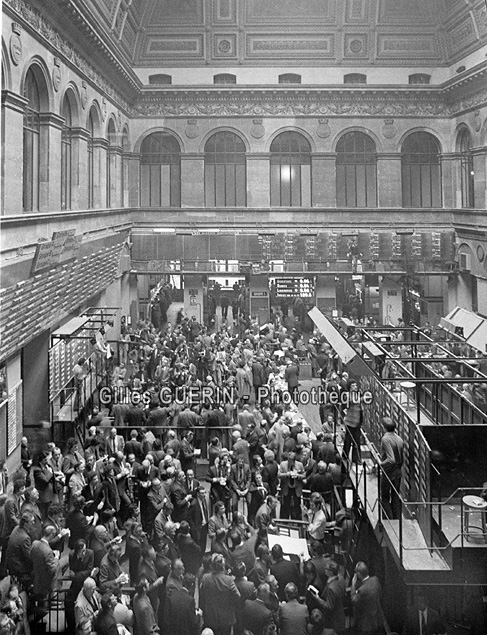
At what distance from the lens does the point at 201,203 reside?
116 ft

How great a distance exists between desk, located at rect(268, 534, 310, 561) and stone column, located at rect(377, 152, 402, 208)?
27.4 meters

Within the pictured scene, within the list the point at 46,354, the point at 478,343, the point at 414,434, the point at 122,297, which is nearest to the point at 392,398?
the point at 414,434

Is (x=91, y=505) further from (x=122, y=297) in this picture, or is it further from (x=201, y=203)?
(x=201, y=203)

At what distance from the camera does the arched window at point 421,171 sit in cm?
3519

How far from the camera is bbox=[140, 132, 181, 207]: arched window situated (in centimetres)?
3544

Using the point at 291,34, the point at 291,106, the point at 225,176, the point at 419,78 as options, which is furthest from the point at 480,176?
the point at 225,176

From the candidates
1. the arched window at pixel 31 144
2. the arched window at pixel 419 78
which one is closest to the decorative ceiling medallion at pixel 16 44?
the arched window at pixel 31 144

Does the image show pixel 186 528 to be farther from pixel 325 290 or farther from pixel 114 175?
pixel 325 290

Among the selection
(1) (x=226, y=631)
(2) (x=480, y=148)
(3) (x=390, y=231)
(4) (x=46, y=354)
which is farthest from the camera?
(3) (x=390, y=231)

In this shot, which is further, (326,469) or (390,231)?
(390,231)

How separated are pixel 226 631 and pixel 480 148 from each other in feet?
88.2

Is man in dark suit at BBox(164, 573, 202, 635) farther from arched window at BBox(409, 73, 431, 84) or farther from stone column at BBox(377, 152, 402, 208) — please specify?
arched window at BBox(409, 73, 431, 84)

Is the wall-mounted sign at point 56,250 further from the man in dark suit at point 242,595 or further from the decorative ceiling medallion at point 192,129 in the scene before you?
the decorative ceiling medallion at point 192,129

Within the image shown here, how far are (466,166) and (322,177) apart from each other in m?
6.59
